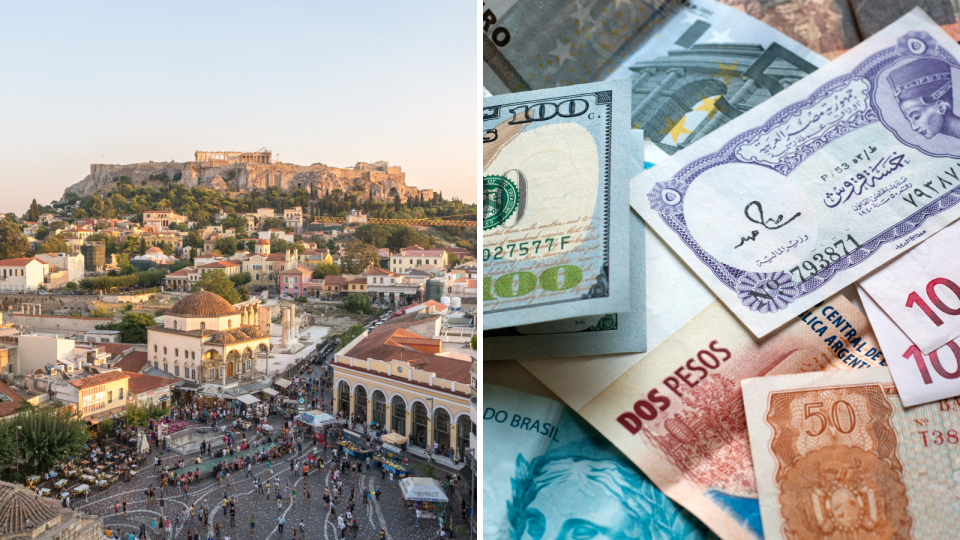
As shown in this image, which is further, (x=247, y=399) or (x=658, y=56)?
(x=247, y=399)

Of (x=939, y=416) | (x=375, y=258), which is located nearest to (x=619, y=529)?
(x=939, y=416)

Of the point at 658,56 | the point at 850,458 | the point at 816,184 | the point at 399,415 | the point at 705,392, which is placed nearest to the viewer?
the point at 850,458

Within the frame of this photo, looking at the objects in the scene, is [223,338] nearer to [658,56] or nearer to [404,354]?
[404,354]

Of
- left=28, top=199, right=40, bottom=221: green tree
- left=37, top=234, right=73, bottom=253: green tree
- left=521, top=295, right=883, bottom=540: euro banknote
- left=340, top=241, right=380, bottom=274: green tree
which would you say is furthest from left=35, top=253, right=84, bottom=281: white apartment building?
left=521, top=295, right=883, bottom=540: euro banknote

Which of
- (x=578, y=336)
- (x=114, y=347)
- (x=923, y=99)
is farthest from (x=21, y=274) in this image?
(x=923, y=99)

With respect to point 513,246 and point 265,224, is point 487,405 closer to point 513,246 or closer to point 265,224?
point 513,246

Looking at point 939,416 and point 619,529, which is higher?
point 939,416
